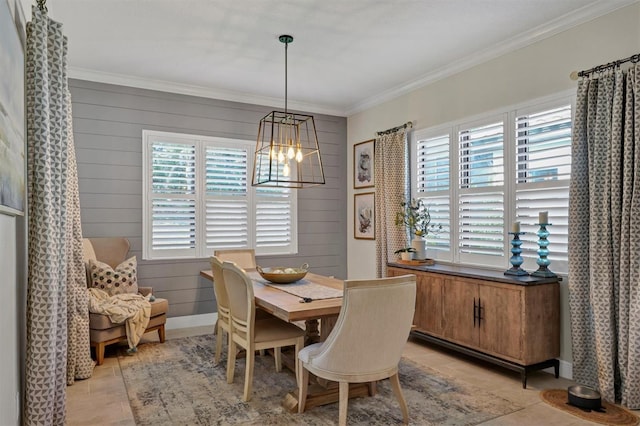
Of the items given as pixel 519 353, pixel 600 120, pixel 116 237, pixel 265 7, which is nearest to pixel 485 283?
pixel 519 353

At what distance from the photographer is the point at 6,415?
168cm

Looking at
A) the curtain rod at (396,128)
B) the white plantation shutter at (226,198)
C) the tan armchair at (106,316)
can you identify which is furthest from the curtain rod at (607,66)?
the tan armchair at (106,316)

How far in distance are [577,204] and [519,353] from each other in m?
1.22

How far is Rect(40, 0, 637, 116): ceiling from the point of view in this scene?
327 cm

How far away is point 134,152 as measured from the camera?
16.1 feet

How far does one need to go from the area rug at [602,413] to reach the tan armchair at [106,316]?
11.3 feet

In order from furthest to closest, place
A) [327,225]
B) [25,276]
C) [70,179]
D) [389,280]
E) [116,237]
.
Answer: [327,225], [116,237], [70,179], [389,280], [25,276]

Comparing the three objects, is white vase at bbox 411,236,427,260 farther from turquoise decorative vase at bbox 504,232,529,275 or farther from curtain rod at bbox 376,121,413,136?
curtain rod at bbox 376,121,413,136

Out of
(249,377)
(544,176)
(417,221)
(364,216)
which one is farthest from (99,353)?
(544,176)

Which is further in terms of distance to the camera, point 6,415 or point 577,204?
point 577,204

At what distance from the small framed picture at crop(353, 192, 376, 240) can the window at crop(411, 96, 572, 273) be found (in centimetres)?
85

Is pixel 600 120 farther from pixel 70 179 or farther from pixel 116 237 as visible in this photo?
pixel 116 237

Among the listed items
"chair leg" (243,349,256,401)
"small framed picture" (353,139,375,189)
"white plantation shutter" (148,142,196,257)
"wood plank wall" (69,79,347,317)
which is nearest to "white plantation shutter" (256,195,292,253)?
"wood plank wall" (69,79,347,317)

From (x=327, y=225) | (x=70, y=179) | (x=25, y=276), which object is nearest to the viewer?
(x=25, y=276)
